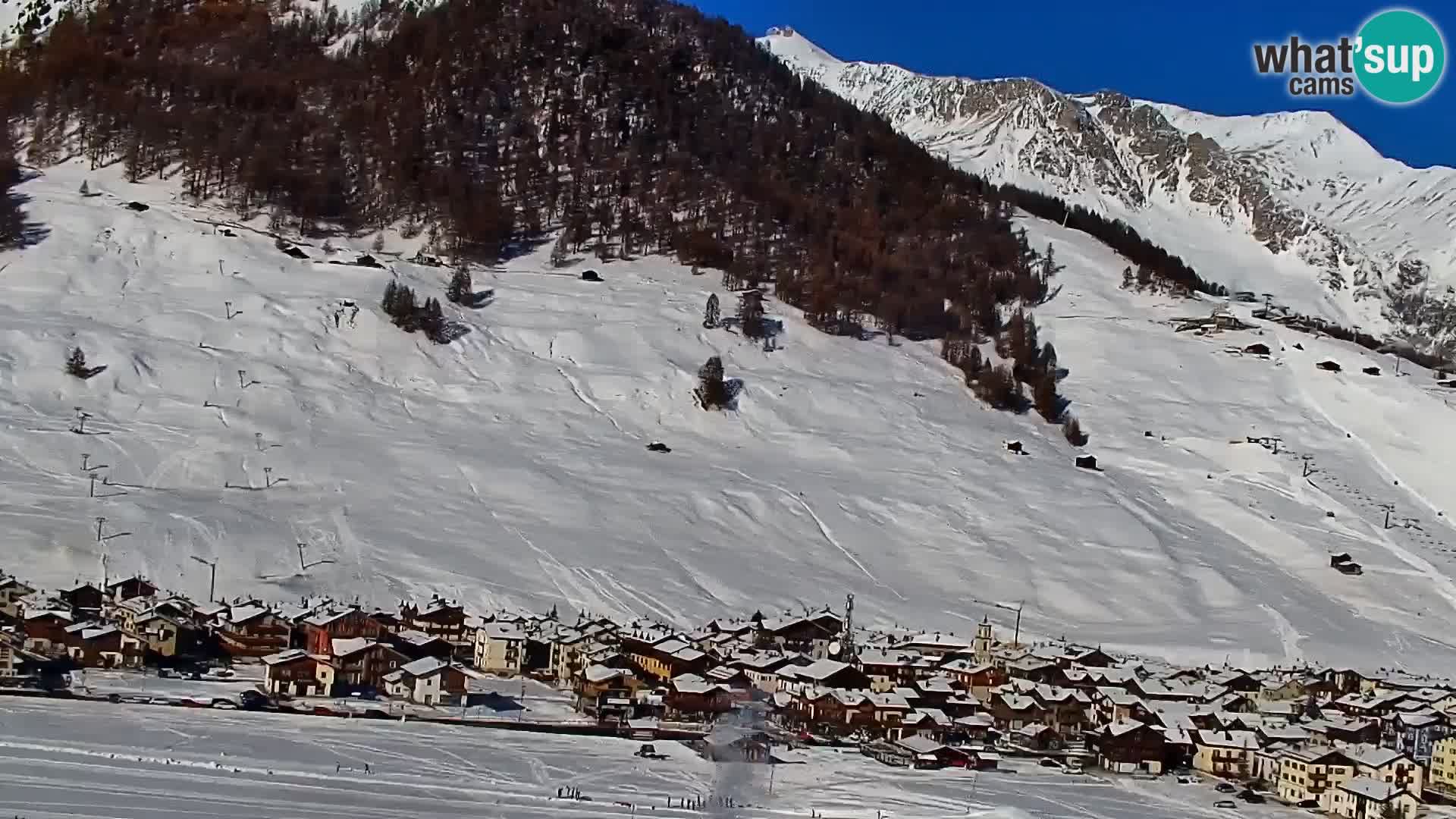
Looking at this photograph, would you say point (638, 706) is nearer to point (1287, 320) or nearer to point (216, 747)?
point (216, 747)

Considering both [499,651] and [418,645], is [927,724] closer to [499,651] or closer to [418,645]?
[499,651]

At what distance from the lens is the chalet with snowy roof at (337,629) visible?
2177 cm

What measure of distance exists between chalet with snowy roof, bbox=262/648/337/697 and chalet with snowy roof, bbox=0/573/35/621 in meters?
3.96

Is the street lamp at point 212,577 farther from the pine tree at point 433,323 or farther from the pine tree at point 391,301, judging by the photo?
the pine tree at point 391,301

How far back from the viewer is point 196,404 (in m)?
36.1

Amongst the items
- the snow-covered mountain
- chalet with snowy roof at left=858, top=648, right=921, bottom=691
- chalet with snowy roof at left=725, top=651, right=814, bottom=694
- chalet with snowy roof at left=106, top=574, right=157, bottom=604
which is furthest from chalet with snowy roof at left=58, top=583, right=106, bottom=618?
the snow-covered mountain

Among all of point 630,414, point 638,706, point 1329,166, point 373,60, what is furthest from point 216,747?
point 1329,166

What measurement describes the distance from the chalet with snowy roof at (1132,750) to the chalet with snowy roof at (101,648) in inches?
521

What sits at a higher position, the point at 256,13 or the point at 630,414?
the point at 256,13

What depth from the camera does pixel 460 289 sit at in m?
48.6

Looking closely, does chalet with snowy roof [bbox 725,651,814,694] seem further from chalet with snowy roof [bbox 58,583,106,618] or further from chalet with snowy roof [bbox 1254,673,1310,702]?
chalet with snowy roof [bbox 58,583,106,618]

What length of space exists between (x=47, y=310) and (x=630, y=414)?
16863 millimetres

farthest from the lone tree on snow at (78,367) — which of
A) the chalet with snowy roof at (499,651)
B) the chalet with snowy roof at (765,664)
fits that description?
the chalet with snowy roof at (765,664)

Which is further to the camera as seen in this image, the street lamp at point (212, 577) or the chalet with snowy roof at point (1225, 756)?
the street lamp at point (212, 577)
